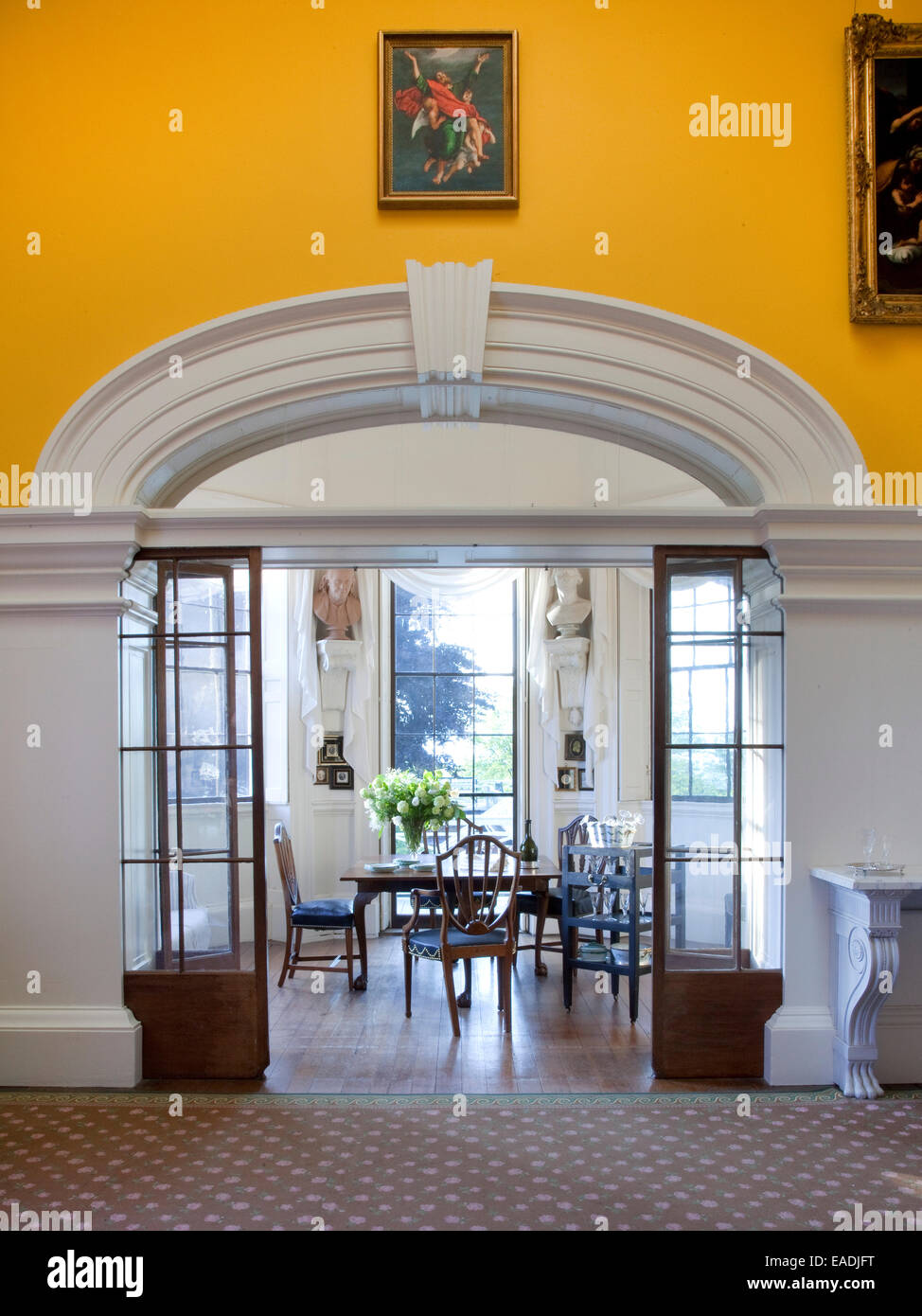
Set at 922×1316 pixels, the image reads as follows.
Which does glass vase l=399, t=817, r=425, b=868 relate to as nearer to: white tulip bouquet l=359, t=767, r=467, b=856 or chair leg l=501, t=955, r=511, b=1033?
white tulip bouquet l=359, t=767, r=467, b=856

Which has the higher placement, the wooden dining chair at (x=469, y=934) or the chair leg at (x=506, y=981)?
the wooden dining chair at (x=469, y=934)

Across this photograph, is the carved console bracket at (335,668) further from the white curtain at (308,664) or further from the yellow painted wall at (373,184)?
the yellow painted wall at (373,184)

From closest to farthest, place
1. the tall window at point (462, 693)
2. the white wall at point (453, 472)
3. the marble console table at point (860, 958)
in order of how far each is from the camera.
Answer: the marble console table at point (860, 958)
the white wall at point (453, 472)
the tall window at point (462, 693)

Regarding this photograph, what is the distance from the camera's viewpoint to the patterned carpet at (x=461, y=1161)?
3.97 meters

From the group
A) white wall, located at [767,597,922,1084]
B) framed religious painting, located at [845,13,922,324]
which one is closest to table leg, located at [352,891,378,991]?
white wall, located at [767,597,922,1084]

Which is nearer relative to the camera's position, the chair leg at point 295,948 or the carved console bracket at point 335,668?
the chair leg at point 295,948

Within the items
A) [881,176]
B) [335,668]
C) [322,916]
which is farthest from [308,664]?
[881,176]

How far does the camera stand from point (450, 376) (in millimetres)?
5676

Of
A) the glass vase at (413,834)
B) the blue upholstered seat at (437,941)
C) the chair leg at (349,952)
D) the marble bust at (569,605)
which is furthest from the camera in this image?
the marble bust at (569,605)

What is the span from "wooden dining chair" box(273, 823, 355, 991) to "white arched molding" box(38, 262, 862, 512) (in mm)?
3269

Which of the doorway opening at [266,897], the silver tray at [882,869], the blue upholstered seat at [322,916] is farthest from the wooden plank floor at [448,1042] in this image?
the silver tray at [882,869]

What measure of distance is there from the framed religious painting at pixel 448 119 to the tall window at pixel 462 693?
473cm

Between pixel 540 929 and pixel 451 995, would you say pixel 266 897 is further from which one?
A: pixel 540 929

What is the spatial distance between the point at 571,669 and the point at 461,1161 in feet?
18.0
